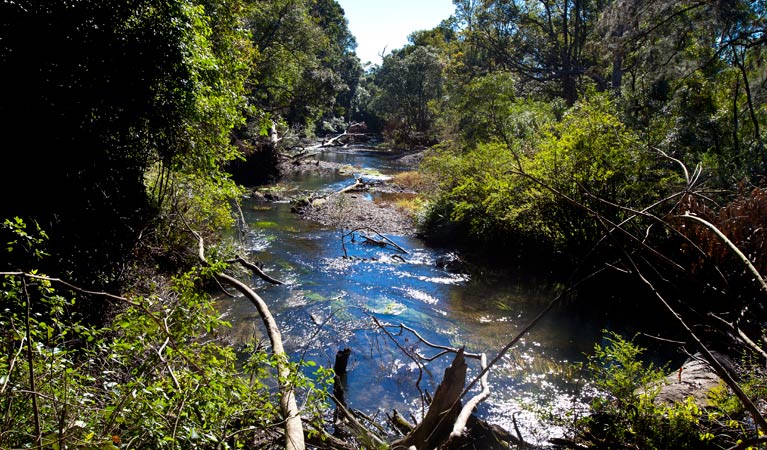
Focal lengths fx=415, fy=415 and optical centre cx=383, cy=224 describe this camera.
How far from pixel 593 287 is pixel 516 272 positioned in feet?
6.12

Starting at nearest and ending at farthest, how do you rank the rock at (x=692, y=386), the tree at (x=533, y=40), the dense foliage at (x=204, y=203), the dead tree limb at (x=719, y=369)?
the dead tree limb at (x=719, y=369), the dense foliage at (x=204, y=203), the rock at (x=692, y=386), the tree at (x=533, y=40)

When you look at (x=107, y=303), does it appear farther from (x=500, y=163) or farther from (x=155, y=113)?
(x=500, y=163)

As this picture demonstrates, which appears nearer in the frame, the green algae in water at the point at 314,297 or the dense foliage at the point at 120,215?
the dense foliage at the point at 120,215

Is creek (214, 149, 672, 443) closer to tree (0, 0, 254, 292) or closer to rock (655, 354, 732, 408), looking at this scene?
rock (655, 354, 732, 408)

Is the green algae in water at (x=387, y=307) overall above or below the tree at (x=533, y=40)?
below

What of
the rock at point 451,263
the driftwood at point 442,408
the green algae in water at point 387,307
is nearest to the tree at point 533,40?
the rock at point 451,263

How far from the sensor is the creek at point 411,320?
5.43 meters

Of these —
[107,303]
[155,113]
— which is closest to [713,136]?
[155,113]

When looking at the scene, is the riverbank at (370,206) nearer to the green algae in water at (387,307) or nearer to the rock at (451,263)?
the rock at (451,263)

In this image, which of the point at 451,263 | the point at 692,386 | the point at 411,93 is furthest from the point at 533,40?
the point at 692,386

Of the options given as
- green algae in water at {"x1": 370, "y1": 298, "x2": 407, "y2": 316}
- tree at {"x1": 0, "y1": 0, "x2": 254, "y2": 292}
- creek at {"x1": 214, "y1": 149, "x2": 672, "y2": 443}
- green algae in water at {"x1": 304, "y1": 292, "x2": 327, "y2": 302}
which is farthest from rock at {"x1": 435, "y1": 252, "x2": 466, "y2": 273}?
tree at {"x1": 0, "y1": 0, "x2": 254, "y2": 292}

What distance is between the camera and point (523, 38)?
88.4 ft

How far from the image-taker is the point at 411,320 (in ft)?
25.0

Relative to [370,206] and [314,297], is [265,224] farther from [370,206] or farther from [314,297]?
[314,297]
